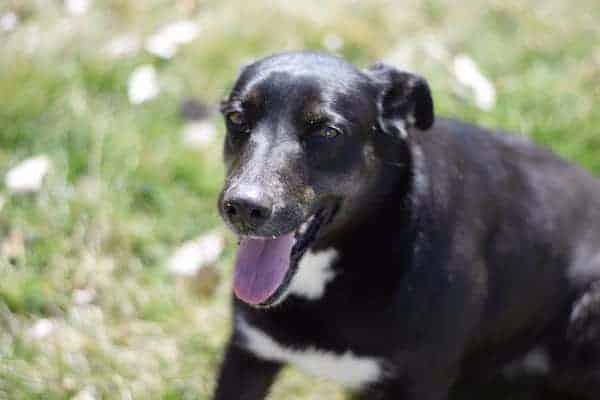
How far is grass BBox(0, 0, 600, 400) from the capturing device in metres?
3.33

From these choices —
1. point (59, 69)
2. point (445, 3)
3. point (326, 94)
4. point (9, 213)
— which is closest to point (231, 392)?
point (326, 94)

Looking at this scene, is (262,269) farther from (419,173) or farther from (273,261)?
(419,173)

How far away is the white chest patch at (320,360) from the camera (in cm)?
269

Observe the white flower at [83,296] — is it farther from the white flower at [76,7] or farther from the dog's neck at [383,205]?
the white flower at [76,7]

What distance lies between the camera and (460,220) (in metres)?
2.66

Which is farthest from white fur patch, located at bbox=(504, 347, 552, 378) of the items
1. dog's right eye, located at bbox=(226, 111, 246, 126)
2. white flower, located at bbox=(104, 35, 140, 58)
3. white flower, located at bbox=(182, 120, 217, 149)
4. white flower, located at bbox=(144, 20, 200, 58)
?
white flower, located at bbox=(104, 35, 140, 58)

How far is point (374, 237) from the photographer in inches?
103

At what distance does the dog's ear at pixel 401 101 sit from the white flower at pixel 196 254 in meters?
1.34

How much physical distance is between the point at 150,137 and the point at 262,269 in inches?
74.1

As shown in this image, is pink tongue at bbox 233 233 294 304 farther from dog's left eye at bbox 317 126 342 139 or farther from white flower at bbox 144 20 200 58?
white flower at bbox 144 20 200 58

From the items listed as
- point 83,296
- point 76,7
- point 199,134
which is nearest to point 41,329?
point 83,296

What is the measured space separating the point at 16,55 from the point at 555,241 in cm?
309

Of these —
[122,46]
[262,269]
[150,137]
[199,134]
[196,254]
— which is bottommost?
[262,269]

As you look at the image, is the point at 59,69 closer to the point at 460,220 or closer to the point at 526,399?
the point at 460,220
